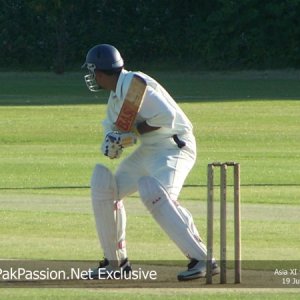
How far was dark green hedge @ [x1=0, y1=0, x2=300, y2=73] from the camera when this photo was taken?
46031 mm

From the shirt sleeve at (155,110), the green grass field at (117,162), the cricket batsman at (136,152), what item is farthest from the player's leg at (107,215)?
the green grass field at (117,162)

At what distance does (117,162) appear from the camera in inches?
735

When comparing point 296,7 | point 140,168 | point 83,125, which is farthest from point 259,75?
point 140,168

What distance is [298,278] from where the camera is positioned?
8.18 metres

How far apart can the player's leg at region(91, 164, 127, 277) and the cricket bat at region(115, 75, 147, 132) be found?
1.21 feet

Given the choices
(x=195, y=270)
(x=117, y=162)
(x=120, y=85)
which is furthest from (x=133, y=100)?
(x=117, y=162)

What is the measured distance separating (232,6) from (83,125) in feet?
71.2

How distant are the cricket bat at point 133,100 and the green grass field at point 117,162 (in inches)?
47.9

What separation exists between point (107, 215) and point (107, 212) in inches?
0.8

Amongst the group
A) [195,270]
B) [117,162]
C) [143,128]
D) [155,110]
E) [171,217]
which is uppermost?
[117,162]

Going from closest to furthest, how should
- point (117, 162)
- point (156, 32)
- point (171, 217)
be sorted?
point (171, 217) → point (117, 162) → point (156, 32)

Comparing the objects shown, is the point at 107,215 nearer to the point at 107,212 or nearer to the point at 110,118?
the point at 107,212

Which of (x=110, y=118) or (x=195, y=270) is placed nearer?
(x=195, y=270)

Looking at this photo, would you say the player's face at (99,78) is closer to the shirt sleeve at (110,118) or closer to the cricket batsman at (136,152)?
the cricket batsman at (136,152)
